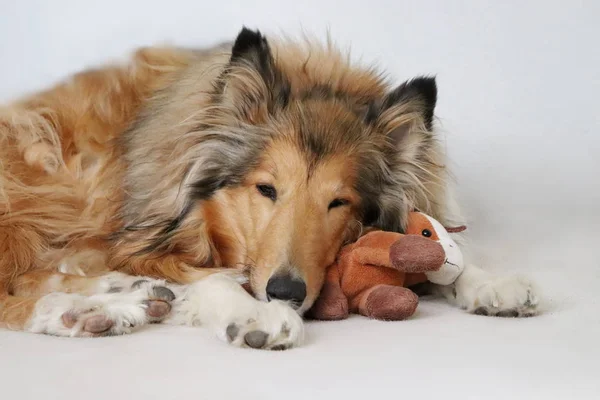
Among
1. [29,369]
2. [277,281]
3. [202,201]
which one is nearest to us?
[29,369]

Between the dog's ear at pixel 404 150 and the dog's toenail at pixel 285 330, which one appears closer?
the dog's toenail at pixel 285 330

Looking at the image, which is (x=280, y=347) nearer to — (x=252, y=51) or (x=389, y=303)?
(x=389, y=303)

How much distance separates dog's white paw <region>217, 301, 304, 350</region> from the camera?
2975 millimetres

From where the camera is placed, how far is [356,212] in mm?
3795

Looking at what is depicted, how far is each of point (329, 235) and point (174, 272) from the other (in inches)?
28.3

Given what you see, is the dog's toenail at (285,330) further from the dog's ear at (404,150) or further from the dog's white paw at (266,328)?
the dog's ear at (404,150)

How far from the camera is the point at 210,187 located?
388cm

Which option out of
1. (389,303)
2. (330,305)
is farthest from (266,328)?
(389,303)

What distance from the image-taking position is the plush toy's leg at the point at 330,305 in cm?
342

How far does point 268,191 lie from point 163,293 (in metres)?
0.61

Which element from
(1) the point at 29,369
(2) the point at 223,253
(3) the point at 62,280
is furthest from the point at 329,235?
(1) the point at 29,369

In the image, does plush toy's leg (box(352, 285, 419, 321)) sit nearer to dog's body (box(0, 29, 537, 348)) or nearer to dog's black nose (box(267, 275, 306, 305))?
dog's body (box(0, 29, 537, 348))

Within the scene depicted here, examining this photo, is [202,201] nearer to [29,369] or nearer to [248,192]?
[248,192]

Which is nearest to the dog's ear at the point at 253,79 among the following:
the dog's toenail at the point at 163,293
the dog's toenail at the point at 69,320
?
the dog's toenail at the point at 163,293
